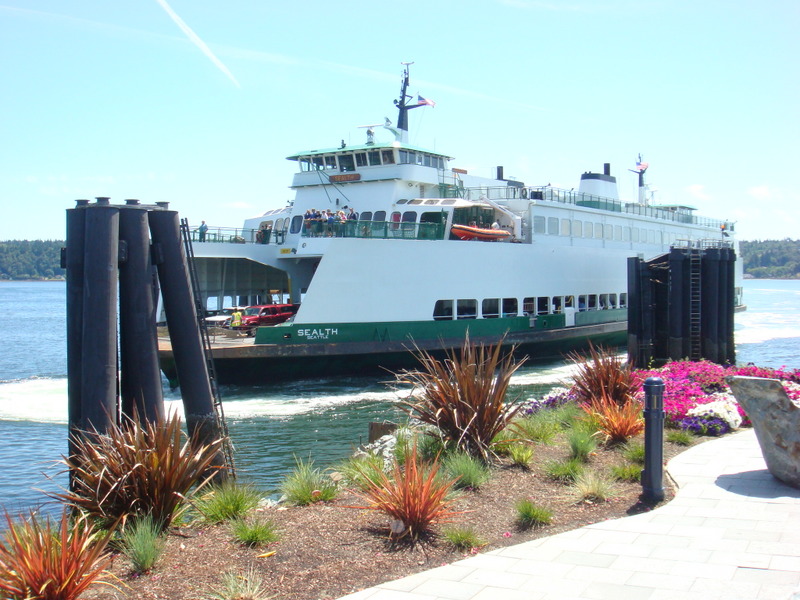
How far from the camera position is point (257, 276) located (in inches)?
1064

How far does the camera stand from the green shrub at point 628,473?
25.6 feet

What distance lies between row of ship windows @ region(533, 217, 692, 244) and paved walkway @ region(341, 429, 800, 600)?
21240mm

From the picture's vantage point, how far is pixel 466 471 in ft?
25.2

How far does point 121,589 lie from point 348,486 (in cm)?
319

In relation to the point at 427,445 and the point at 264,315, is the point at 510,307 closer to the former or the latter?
the point at 264,315

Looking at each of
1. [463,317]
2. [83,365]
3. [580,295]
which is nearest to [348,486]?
[83,365]

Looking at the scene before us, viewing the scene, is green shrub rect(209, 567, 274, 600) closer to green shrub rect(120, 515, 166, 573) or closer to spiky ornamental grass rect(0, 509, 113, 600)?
green shrub rect(120, 515, 166, 573)

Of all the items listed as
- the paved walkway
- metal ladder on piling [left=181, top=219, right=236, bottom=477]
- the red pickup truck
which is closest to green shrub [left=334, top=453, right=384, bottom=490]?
metal ladder on piling [left=181, top=219, right=236, bottom=477]

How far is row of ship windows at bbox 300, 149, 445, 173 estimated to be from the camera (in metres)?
25.4

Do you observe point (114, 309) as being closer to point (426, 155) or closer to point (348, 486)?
point (348, 486)

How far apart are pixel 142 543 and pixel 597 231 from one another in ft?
93.0

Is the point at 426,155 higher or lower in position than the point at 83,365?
higher

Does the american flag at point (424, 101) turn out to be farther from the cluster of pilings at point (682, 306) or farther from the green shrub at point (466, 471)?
the green shrub at point (466, 471)

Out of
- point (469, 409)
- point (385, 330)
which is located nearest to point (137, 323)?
point (469, 409)
